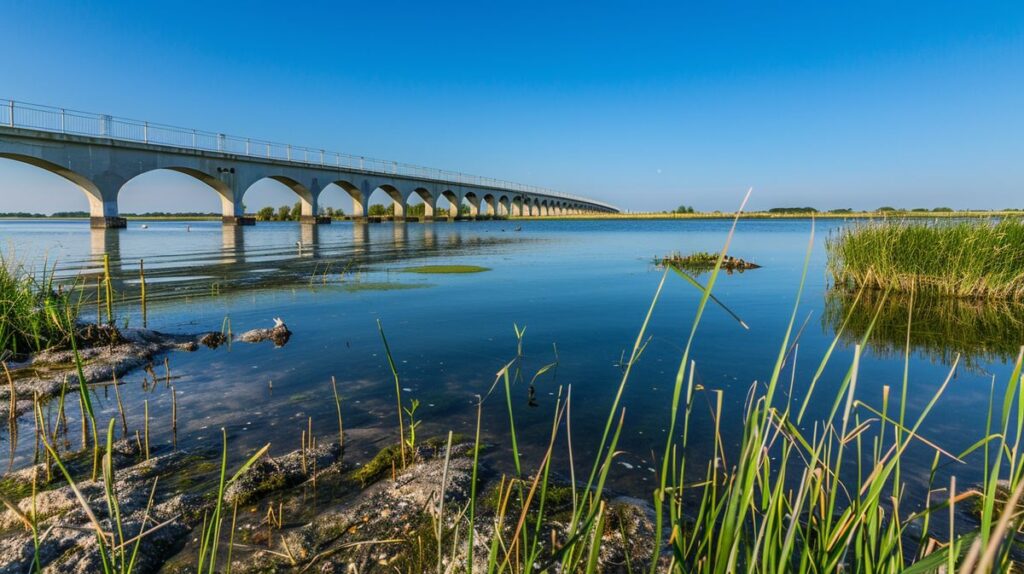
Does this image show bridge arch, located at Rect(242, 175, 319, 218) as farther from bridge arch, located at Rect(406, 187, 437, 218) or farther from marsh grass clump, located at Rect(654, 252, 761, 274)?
marsh grass clump, located at Rect(654, 252, 761, 274)

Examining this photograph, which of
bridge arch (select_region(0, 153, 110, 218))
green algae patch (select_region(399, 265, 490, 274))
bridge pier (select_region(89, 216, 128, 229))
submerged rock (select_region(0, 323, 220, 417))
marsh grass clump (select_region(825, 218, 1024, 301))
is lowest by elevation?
submerged rock (select_region(0, 323, 220, 417))

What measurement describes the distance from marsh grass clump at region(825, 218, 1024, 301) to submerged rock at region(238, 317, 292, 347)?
995 cm

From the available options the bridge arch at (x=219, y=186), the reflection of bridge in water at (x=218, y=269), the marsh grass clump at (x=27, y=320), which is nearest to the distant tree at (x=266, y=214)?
the bridge arch at (x=219, y=186)

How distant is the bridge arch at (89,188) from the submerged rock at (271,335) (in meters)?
34.2

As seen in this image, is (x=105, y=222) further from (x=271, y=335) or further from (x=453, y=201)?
(x=453, y=201)

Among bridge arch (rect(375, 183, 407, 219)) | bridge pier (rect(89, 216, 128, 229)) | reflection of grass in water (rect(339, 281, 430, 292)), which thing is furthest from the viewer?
bridge arch (rect(375, 183, 407, 219))

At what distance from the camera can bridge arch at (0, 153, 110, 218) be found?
3128 cm

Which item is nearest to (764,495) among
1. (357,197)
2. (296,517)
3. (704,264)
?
(296,517)

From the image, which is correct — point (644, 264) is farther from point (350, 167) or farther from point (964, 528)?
point (350, 167)

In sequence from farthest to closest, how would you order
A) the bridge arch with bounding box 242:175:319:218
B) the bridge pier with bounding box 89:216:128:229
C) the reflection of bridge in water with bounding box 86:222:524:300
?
the bridge arch with bounding box 242:175:319:218
the bridge pier with bounding box 89:216:128:229
the reflection of bridge in water with bounding box 86:222:524:300

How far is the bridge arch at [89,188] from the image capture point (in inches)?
1232

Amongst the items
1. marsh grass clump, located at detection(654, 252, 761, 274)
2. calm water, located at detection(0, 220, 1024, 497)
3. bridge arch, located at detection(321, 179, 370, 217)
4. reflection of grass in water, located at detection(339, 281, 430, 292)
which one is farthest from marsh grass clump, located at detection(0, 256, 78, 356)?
bridge arch, located at detection(321, 179, 370, 217)

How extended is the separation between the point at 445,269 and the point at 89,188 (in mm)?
32609

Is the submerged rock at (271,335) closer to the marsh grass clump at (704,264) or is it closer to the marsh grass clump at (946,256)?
the marsh grass clump at (946,256)
